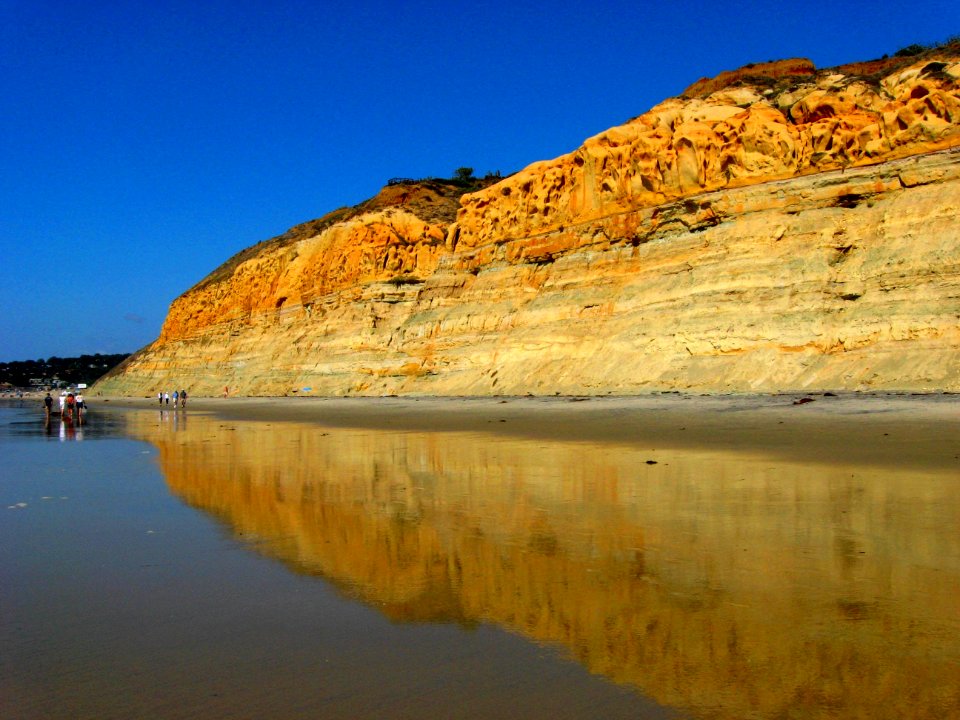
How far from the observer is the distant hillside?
135375 millimetres

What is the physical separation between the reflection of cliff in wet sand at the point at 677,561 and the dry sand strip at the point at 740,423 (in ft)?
6.05

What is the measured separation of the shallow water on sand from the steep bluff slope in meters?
12.7

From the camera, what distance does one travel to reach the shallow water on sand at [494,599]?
294 cm

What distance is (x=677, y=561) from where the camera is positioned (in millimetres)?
4910

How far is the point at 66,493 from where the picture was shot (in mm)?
8648

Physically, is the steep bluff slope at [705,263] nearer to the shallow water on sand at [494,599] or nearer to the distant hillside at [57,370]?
the shallow water on sand at [494,599]

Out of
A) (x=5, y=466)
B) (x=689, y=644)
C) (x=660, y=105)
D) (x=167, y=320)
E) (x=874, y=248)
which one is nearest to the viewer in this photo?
(x=689, y=644)

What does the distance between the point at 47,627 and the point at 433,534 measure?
9.47 ft

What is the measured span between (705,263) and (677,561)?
2092cm

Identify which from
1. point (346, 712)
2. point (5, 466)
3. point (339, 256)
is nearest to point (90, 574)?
point (346, 712)

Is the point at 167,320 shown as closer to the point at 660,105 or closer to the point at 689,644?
the point at 660,105

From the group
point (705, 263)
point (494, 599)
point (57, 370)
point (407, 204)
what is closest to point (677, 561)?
point (494, 599)

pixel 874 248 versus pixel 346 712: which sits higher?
pixel 874 248

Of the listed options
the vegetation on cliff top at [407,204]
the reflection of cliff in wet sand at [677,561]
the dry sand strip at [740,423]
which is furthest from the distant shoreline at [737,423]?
the vegetation on cliff top at [407,204]
